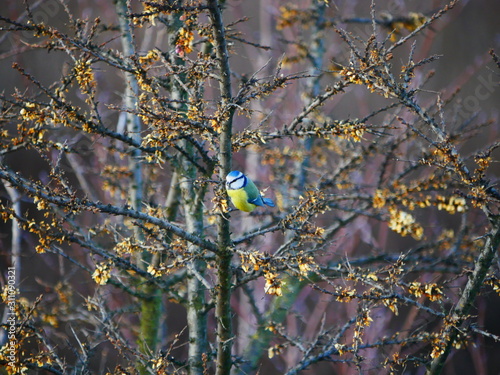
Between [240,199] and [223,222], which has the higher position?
[240,199]

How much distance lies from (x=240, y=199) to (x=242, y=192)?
0.07 metres

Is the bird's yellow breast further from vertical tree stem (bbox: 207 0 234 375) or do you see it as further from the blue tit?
vertical tree stem (bbox: 207 0 234 375)

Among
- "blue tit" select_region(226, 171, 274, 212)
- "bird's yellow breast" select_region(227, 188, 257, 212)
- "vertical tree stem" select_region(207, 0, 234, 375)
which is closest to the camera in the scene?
"vertical tree stem" select_region(207, 0, 234, 375)

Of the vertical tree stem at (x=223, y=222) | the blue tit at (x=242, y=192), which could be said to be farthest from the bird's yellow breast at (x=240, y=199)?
the vertical tree stem at (x=223, y=222)

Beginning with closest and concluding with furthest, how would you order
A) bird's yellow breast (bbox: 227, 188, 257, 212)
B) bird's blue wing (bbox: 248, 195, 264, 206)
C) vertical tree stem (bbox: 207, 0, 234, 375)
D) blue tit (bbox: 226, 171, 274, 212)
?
vertical tree stem (bbox: 207, 0, 234, 375) < blue tit (bbox: 226, 171, 274, 212) < bird's yellow breast (bbox: 227, 188, 257, 212) < bird's blue wing (bbox: 248, 195, 264, 206)

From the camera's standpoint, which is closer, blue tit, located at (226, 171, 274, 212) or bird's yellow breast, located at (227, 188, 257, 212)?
blue tit, located at (226, 171, 274, 212)

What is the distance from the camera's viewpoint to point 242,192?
3.86 m

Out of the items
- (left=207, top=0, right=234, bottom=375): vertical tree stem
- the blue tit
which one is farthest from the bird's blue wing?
(left=207, top=0, right=234, bottom=375): vertical tree stem

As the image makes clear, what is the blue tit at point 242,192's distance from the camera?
3646 millimetres

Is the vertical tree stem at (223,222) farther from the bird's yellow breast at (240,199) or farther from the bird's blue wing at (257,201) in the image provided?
the bird's blue wing at (257,201)

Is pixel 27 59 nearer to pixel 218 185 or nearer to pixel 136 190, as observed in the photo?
pixel 136 190

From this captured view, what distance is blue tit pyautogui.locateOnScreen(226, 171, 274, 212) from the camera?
3.65m

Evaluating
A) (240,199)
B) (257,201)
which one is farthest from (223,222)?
(257,201)

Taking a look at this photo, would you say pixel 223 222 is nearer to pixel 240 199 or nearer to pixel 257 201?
pixel 240 199
